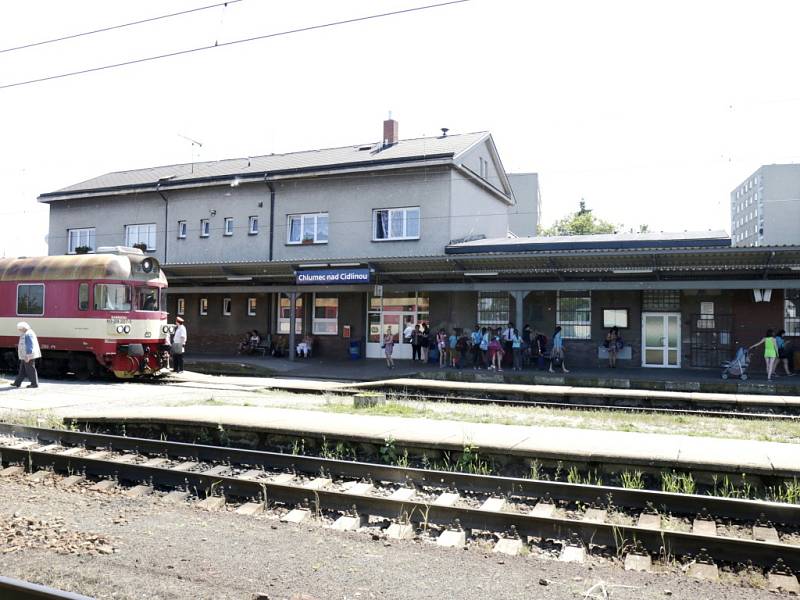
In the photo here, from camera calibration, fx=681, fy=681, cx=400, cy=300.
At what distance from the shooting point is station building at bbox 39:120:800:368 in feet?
69.5

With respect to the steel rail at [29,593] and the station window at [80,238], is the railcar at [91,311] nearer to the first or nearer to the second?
the station window at [80,238]

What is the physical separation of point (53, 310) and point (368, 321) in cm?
1187

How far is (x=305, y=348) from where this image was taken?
26953mm

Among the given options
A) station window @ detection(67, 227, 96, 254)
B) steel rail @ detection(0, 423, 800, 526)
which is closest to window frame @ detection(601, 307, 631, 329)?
steel rail @ detection(0, 423, 800, 526)

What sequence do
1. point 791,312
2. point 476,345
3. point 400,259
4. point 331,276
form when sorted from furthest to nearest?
point 331,276, point 476,345, point 400,259, point 791,312

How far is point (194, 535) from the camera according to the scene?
6.22m

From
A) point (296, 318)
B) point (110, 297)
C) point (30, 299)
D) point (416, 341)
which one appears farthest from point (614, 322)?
point (30, 299)

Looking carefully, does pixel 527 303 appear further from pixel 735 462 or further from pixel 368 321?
pixel 735 462

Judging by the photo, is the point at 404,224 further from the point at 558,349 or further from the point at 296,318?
the point at 558,349

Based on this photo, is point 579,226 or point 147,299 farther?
point 579,226

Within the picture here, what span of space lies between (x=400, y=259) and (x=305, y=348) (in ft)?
22.3

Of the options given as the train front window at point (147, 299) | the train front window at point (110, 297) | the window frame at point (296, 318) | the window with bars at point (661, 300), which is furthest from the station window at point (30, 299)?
the window with bars at point (661, 300)

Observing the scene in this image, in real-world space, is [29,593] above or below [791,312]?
below

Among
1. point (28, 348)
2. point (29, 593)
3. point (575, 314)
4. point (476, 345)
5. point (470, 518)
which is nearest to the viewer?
point (29, 593)
